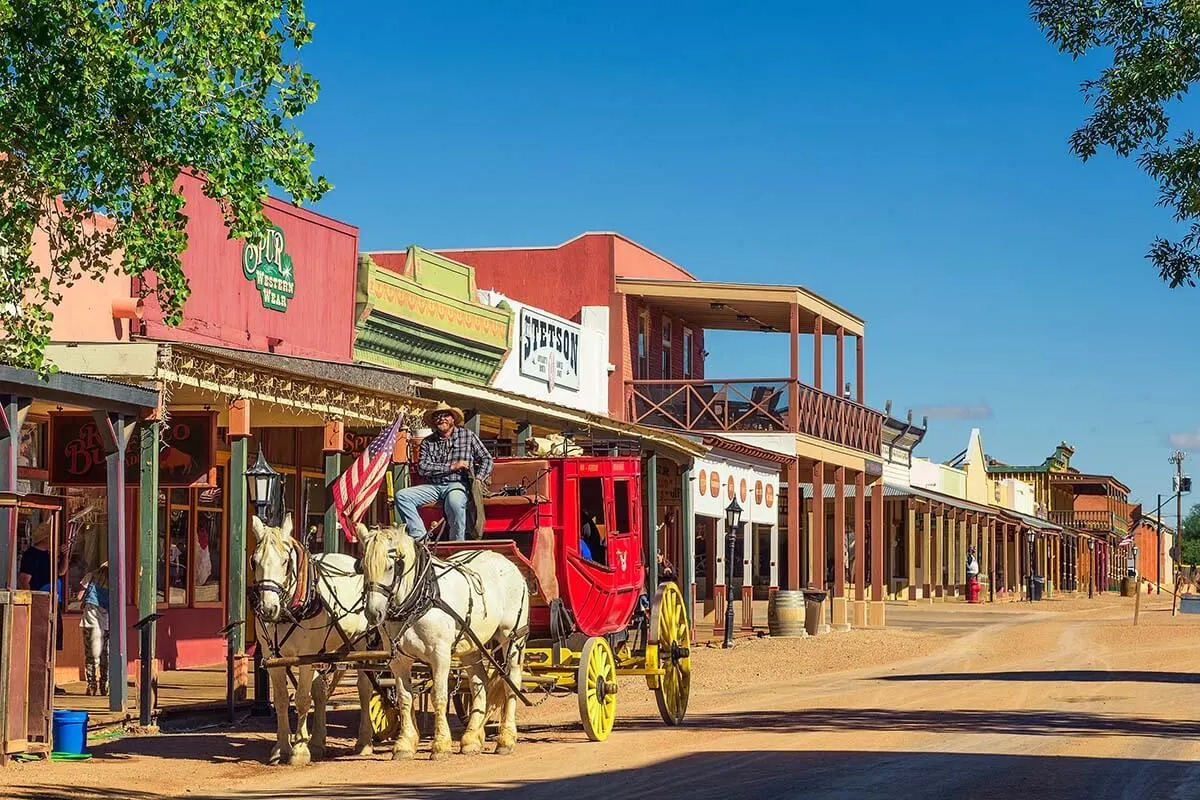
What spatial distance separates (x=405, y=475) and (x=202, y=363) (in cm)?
422

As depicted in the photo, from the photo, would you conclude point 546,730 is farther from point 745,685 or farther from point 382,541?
point 745,685

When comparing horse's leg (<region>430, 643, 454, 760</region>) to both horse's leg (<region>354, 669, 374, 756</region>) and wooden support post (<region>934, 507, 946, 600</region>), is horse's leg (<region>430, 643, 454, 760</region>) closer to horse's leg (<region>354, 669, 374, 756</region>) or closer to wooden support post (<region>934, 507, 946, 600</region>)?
horse's leg (<region>354, 669, 374, 756</region>)

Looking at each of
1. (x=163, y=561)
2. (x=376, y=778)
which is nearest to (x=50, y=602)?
(x=376, y=778)

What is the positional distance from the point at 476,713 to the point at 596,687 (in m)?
1.32

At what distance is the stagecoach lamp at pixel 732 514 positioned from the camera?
30.9 meters

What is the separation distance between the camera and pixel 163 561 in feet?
73.4

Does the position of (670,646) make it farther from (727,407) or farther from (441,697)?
(727,407)

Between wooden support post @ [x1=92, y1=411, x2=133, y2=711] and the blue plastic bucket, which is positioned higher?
wooden support post @ [x1=92, y1=411, x2=133, y2=711]

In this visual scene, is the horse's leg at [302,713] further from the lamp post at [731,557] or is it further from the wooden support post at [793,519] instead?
the wooden support post at [793,519]

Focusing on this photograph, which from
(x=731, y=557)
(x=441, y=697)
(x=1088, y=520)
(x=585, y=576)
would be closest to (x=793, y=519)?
(x=731, y=557)

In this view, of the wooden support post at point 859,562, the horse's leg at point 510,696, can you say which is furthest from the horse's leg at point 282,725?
the wooden support post at point 859,562

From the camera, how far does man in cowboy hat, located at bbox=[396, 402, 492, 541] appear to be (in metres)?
15.0

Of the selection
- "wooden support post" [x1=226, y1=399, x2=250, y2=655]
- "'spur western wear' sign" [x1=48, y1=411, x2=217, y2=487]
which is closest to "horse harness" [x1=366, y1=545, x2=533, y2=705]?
"wooden support post" [x1=226, y1=399, x2=250, y2=655]

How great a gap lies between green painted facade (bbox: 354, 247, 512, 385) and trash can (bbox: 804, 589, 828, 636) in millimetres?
8597
